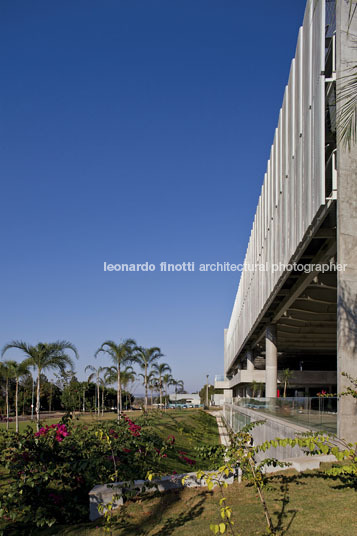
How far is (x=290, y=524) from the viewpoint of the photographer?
6.52m

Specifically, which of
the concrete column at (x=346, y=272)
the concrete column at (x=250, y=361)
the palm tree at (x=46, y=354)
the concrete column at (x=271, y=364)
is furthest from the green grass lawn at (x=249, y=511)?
the concrete column at (x=250, y=361)

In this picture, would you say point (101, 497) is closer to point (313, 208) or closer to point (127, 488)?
point (127, 488)

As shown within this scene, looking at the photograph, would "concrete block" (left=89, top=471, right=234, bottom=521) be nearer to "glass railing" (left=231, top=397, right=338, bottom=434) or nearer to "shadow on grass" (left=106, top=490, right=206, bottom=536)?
"shadow on grass" (left=106, top=490, right=206, bottom=536)

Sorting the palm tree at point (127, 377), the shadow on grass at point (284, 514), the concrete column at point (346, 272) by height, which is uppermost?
the concrete column at point (346, 272)

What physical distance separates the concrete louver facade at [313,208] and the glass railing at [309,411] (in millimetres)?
1614

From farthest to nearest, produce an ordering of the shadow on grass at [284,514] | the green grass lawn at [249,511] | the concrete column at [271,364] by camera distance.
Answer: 1. the concrete column at [271,364]
2. the green grass lawn at [249,511]
3. the shadow on grass at [284,514]

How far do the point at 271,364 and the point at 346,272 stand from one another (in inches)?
857

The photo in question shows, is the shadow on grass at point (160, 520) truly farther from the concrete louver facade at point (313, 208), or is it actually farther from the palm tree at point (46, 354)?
the palm tree at point (46, 354)

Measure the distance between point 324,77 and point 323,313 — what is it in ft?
63.7

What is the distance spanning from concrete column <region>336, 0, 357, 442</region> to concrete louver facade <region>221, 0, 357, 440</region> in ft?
0.09

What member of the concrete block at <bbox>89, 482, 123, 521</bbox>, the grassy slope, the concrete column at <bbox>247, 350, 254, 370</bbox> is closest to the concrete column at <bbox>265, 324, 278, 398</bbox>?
the concrete column at <bbox>247, 350, 254, 370</bbox>

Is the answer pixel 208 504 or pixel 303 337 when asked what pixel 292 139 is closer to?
pixel 208 504

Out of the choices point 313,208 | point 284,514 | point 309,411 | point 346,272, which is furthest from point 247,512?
point 313,208

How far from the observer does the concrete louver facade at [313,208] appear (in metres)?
13.3
